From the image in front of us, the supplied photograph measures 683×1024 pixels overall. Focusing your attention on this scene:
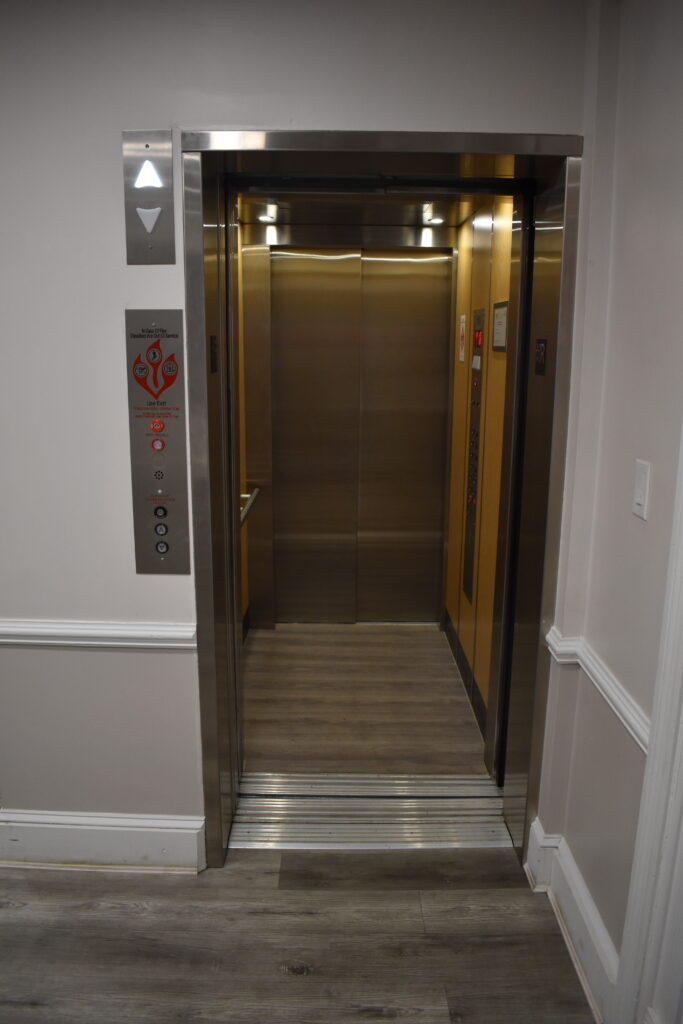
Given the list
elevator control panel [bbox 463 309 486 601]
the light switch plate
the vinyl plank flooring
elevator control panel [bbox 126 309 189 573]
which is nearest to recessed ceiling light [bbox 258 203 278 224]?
elevator control panel [bbox 463 309 486 601]

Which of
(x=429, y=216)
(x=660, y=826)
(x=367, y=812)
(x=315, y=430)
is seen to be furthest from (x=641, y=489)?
(x=315, y=430)

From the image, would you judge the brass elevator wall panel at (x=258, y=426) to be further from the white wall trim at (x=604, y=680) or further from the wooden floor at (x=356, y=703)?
the white wall trim at (x=604, y=680)

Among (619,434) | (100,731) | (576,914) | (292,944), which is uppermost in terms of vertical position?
(619,434)

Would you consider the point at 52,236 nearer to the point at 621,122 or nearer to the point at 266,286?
the point at 621,122

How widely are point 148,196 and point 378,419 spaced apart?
2.41m

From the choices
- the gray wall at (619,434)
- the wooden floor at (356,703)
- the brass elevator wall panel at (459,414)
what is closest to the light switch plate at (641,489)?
the gray wall at (619,434)

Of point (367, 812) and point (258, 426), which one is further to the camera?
point (258, 426)

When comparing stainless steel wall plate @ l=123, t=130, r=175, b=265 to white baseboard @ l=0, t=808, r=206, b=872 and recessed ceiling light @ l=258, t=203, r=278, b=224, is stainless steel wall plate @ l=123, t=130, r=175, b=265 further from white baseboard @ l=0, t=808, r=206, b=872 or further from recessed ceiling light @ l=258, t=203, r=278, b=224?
white baseboard @ l=0, t=808, r=206, b=872

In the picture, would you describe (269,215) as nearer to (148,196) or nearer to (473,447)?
(473,447)

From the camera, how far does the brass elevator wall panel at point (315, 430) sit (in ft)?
14.0

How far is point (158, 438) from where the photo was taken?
2.35 m

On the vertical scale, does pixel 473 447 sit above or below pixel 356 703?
above

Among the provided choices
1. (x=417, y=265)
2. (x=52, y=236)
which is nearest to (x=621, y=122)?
(x=52, y=236)

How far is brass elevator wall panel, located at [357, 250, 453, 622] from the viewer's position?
4309 millimetres
